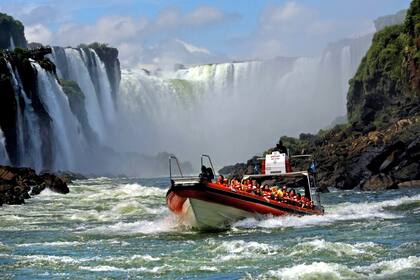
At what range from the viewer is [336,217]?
38.9 metres

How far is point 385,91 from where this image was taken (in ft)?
341

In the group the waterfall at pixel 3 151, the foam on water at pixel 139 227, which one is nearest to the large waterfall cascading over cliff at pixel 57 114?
the waterfall at pixel 3 151

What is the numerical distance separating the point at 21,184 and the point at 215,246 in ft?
106

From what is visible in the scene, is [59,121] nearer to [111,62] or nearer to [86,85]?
[86,85]

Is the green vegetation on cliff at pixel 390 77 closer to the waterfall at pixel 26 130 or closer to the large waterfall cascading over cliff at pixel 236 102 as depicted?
the waterfall at pixel 26 130

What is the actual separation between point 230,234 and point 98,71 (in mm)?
114814

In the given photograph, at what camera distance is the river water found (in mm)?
23469

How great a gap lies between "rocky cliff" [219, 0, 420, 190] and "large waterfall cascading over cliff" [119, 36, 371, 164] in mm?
58552

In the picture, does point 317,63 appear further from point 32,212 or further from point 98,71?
point 32,212

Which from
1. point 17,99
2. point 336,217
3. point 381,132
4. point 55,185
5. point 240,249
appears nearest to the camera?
point 240,249

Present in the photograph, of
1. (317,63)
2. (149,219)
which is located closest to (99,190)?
(149,219)

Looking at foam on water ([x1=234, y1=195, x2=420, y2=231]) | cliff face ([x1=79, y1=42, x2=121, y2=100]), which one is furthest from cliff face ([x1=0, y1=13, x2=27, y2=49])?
foam on water ([x1=234, y1=195, x2=420, y2=231])

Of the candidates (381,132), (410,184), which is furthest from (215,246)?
(381,132)

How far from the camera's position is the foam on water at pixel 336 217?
35.5m
